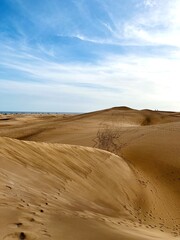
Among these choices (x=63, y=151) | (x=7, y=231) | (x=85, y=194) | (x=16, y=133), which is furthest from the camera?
(x=16, y=133)

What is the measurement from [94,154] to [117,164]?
0.88 metres

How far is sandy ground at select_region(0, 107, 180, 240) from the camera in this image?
3812 mm

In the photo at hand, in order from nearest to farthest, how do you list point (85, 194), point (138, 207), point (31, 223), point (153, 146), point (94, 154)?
point (31, 223) → point (85, 194) → point (138, 207) → point (94, 154) → point (153, 146)

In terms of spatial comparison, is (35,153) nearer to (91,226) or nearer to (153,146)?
(91,226)

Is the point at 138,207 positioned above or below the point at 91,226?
below

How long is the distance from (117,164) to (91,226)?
607 centimetres

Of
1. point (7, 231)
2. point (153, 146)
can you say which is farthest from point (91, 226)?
point (153, 146)

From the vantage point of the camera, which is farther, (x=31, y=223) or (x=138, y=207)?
(x=138, y=207)

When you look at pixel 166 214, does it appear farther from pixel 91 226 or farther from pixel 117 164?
pixel 91 226

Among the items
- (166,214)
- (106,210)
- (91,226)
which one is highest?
(91,226)

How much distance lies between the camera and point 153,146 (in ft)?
42.9

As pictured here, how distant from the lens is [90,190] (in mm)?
6949

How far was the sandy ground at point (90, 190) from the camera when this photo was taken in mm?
3812

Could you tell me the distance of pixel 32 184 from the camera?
219 inches
